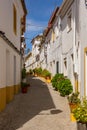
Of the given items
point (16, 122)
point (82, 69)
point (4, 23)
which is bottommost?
point (16, 122)

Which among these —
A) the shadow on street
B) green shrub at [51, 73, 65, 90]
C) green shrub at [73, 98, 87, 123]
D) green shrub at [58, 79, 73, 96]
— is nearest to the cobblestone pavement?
the shadow on street

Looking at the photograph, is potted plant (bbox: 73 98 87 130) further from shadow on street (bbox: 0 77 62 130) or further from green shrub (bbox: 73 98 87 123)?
shadow on street (bbox: 0 77 62 130)

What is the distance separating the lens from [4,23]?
47.1 ft

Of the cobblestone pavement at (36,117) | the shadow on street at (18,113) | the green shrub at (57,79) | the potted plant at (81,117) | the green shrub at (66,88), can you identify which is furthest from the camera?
the green shrub at (57,79)

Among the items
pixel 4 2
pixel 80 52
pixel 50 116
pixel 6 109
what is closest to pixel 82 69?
pixel 80 52

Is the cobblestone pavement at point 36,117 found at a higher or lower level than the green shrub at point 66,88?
lower

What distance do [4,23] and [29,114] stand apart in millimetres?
4163

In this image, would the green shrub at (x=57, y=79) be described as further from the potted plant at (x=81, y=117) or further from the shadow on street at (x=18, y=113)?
the potted plant at (x=81, y=117)

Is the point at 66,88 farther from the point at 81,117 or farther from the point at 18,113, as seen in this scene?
the point at 81,117

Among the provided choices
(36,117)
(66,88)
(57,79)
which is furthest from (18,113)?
(57,79)

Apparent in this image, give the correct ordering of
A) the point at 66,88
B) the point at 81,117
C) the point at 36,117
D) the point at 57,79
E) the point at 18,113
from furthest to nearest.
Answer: the point at 57,79 < the point at 66,88 < the point at 18,113 < the point at 36,117 < the point at 81,117

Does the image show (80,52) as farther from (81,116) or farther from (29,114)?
(81,116)

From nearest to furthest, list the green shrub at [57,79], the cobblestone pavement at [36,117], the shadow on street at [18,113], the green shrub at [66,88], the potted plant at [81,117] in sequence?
the potted plant at [81,117], the cobblestone pavement at [36,117], the shadow on street at [18,113], the green shrub at [66,88], the green shrub at [57,79]

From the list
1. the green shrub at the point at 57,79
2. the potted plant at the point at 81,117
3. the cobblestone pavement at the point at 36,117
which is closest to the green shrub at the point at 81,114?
the potted plant at the point at 81,117
